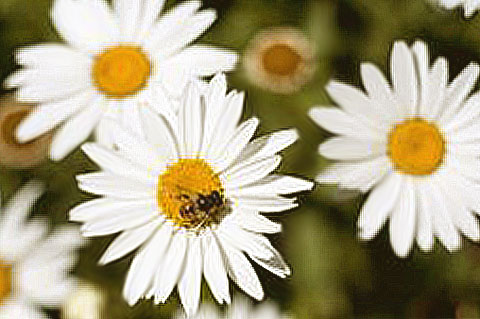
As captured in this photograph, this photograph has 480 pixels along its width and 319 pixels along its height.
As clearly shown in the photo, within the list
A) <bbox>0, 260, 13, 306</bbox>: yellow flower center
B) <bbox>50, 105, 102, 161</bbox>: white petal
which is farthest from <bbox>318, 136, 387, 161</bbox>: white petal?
<bbox>0, 260, 13, 306</bbox>: yellow flower center

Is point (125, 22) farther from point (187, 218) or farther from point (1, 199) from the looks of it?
point (1, 199)

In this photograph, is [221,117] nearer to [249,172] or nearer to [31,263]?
[249,172]

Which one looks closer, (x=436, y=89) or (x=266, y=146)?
(x=266, y=146)

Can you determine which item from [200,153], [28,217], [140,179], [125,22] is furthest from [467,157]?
[28,217]

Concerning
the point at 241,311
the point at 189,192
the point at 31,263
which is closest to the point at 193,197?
the point at 189,192

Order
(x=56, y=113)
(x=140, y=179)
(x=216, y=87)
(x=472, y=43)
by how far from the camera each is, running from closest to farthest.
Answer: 1. (x=216, y=87)
2. (x=140, y=179)
3. (x=56, y=113)
4. (x=472, y=43)

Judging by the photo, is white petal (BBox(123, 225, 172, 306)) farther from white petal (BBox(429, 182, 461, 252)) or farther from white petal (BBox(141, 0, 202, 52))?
white petal (BBox(429, 182, 461, 252))
